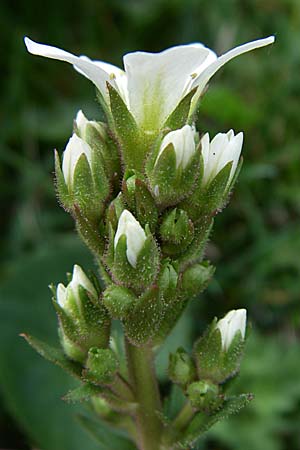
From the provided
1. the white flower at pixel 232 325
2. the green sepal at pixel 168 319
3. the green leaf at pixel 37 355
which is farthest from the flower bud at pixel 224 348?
the green leaf at pixel 37 355

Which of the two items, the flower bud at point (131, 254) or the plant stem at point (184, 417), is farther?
the plant stem at point (184, 417)

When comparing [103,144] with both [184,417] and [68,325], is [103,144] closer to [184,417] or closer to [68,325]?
[68,325]

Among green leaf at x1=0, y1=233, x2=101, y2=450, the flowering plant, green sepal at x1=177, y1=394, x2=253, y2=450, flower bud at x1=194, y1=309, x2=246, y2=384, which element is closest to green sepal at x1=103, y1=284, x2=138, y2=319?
the flowering plant

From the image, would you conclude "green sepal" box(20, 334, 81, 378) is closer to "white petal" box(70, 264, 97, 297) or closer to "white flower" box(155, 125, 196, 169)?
"white petal" box(70, 264, 97, 297)

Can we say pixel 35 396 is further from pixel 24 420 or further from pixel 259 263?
pixel 259 263

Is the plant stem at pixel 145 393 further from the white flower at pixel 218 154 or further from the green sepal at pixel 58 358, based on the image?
the white flower at pixel 218 154

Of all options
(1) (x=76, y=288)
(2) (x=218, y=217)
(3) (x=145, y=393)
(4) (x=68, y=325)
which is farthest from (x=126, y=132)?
(2) (x=218, y=217)
